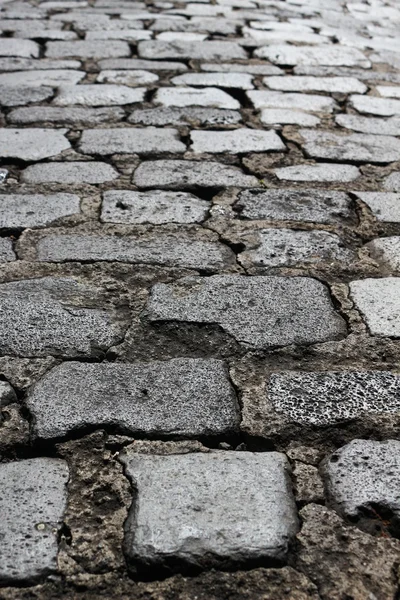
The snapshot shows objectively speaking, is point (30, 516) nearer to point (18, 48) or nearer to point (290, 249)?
point (290, 249)

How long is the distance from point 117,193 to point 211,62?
2286 millimetres

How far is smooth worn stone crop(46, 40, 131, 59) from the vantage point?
5262mm

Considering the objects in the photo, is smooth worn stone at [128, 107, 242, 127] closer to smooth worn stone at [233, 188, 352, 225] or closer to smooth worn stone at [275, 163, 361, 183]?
smooth worn stone at [275, 163, 361, 183]

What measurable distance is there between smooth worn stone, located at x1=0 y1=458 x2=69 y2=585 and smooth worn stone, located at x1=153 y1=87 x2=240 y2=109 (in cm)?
290

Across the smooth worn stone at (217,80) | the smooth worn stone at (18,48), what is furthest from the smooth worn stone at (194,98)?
the smooth worn stone at (18,48)

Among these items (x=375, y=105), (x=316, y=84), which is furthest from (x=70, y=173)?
(x=316, y=84)

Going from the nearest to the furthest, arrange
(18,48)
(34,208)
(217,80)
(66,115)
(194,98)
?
(34,208), (66,115), (194,98), (217,80), (18,48)

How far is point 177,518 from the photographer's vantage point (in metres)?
1.60

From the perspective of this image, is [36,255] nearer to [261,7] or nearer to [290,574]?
[290,574]

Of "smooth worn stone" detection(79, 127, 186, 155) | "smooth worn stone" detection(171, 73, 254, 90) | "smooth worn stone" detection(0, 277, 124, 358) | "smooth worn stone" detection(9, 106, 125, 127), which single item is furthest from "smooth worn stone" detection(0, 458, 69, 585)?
"smooth worn stone" detection(171, 73, 254, 90)

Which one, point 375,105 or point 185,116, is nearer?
point 185,116

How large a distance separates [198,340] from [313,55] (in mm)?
3708

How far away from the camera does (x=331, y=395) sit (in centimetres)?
202

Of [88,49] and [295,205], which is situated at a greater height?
[295,205]
